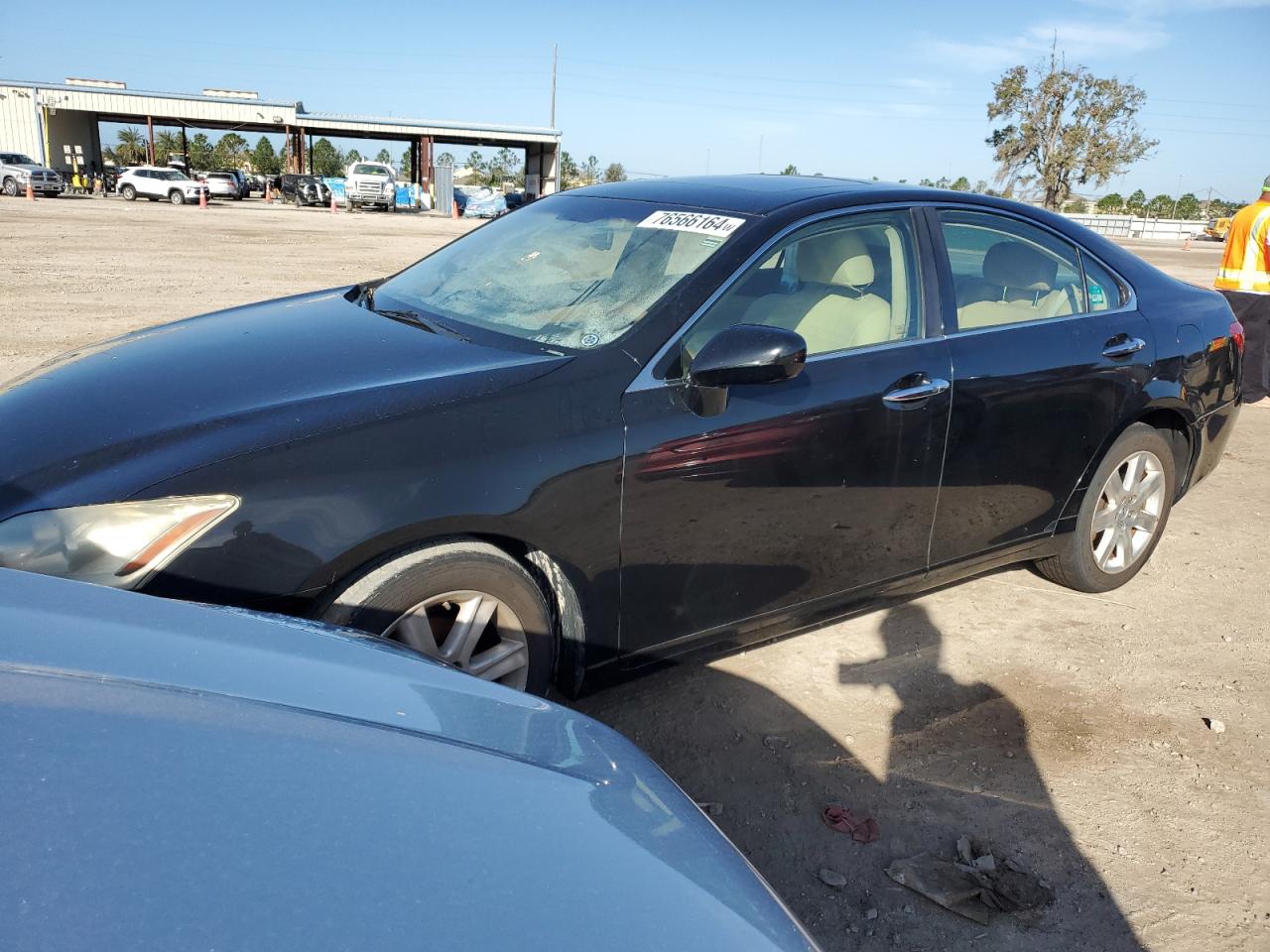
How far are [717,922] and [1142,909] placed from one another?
6.27 feet

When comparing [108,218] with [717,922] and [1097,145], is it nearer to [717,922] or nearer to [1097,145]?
[717,922]

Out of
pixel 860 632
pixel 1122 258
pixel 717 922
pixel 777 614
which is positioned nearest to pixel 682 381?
pixel 777 614

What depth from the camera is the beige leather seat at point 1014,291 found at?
12.1ft

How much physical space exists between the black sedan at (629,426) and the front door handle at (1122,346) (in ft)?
0.10

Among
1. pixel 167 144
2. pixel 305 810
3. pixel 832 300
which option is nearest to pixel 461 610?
pixel 305 810

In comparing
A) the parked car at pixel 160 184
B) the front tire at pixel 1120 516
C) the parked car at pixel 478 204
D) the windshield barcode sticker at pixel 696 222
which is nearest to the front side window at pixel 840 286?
the windshield barcode sticker at pixel 696 222

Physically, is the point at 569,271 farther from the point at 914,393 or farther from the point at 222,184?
the point at 222,184

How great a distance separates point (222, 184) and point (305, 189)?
3.65m

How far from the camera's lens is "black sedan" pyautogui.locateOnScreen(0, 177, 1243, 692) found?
93.2 inches

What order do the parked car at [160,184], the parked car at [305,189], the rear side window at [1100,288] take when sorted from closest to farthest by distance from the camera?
1. the rear side window at [1100,288]
2. the parked car at [160,184]
3. the parked car at [305,189]

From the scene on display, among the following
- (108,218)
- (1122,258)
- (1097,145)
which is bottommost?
(108,218)

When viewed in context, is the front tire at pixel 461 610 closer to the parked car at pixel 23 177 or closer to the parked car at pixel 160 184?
the parked car at pixel 23 177

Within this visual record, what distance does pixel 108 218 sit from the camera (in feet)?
89.0

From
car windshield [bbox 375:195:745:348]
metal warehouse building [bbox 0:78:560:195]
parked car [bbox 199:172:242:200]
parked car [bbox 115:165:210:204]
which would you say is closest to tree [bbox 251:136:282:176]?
metal warehouse building [bbox 0:78:560:195]
